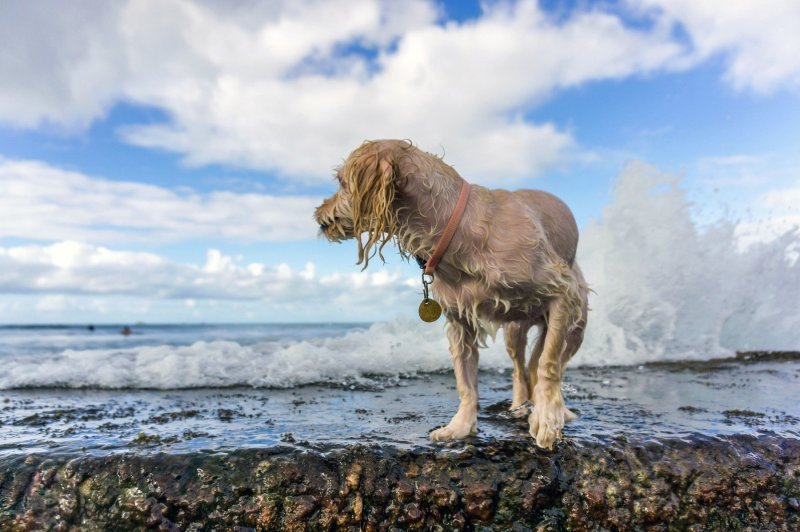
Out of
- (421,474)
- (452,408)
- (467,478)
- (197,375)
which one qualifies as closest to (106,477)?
(421,474)

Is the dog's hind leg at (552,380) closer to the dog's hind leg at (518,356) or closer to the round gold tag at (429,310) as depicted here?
the round gold tag at (429,310)

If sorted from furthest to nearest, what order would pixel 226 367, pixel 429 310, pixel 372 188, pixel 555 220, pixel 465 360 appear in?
pixel 226 367
pixel 555 220
pixel 465 360
pixel 429 310
pixel 372 188

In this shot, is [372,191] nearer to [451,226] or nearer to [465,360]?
[451,226]

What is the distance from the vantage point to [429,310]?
388 cm

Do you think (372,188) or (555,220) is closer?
(372,188)

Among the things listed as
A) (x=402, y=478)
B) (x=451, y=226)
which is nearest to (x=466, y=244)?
(x=451, y=226)

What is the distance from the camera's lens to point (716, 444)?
334 cm

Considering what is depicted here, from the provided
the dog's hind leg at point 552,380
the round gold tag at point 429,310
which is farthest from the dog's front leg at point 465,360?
the dog's hind leg at point 552,380

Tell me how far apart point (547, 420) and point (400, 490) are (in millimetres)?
1032

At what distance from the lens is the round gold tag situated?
152 inches

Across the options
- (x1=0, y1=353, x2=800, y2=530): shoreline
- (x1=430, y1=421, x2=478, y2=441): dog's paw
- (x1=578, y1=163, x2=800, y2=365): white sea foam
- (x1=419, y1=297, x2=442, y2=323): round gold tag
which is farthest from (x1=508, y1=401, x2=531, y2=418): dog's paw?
(x1=578, y1=163, x2=800, y2=365): white sea foam

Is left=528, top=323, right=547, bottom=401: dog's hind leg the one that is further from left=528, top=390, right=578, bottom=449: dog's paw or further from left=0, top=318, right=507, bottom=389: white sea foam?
left=0, top=318, right=507, bottom=389: white sea foam

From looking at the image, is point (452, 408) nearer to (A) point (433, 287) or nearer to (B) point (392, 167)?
(A) point (433, 287)

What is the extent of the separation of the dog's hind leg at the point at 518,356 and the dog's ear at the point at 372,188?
6.25 ft
